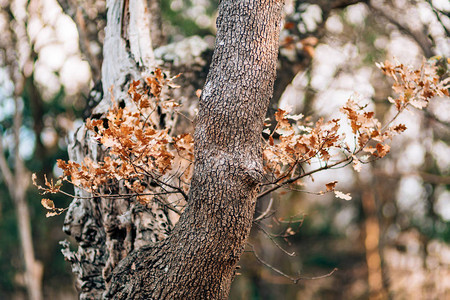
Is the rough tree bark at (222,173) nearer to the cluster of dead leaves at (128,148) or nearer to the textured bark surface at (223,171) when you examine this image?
the textured bark surface at (223,171)

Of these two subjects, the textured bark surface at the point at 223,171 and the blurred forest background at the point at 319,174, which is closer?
the textured bark surface at the point at 223,171

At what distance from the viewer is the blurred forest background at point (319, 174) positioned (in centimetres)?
481

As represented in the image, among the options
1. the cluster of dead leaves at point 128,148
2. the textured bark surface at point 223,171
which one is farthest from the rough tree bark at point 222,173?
the cluster of dead leaves at point 128,148

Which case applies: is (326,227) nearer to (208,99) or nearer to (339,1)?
(339,1)

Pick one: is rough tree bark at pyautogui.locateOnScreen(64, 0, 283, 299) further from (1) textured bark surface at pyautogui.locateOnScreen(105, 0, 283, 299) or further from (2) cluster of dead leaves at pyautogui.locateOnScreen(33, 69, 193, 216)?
(2) cluster of dead leaves at pyautogui.locateOnScreen(33, 69, 193, 216)

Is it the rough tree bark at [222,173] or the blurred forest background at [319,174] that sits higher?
the blurred forest background at [319,174]

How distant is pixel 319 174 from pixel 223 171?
594 cm

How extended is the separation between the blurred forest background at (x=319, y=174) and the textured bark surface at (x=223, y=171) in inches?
70.1

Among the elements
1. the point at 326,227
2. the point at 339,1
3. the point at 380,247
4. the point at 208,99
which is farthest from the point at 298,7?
the point at 326,227

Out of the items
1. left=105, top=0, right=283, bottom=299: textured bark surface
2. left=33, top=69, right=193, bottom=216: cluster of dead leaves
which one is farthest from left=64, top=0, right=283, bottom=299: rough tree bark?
left=33, top=69, right=193, bottom=216: cluster of dead leaves

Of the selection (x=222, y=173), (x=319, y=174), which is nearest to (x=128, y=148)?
(x=222, y=173)

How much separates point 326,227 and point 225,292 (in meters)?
11.6

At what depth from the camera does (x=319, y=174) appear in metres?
7.64

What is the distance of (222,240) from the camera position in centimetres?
A: 200
